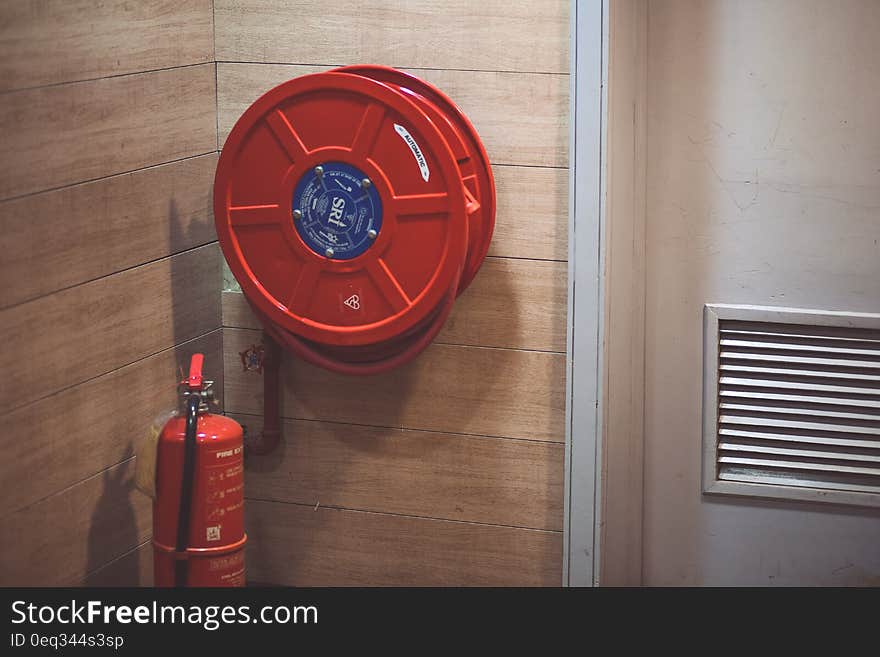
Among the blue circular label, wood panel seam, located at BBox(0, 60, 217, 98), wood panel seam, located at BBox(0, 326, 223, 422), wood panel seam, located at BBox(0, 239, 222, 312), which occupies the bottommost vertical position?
wood panel seam, located at BBox(0, 326, 223, 422)

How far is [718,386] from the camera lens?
2.63 m

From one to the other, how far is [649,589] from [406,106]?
134 cm

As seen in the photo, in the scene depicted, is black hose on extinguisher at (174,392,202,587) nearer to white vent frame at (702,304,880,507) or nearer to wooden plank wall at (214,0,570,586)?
wooden plank wall at (214,0,570,586)

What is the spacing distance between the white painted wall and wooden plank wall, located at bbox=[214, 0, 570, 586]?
1.02ft

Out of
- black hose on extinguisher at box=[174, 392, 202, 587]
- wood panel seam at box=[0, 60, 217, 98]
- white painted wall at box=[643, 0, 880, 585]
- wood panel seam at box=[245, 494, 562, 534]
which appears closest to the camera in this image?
wood panel seam at box=[0, 60, 217, 98]

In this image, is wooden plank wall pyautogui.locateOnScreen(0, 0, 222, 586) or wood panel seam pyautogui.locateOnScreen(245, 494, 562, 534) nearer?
wooden plank wall pyautogui.locateOnScreen(0, 0, 222, 586)

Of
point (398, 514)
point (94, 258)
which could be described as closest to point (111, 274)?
point (94, 258)

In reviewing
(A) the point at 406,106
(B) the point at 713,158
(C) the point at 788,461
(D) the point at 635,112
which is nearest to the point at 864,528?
(C) the point at 788,461

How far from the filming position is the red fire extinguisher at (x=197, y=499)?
7.24 feet

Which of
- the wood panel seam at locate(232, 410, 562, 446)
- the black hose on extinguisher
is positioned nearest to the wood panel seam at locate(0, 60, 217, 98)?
the black hose on extinguisher

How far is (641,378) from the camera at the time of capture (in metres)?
2.69

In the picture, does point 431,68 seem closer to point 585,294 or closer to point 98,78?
point 585,294

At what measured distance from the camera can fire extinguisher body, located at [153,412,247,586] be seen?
221 cm

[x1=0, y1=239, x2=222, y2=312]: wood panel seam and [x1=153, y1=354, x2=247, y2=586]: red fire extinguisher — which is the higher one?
[x1=0, y1=239, x2=222, y2=312]: wood panel seam
